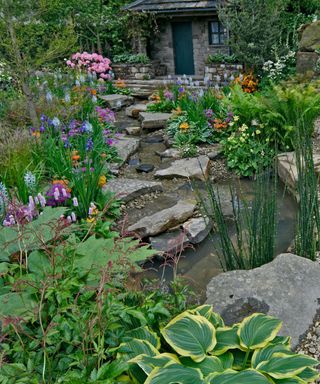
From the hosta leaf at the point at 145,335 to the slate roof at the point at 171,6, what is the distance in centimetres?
1053

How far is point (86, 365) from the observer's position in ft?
6.11

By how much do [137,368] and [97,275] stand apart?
0.50m

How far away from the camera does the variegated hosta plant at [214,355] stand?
1865 millimetres

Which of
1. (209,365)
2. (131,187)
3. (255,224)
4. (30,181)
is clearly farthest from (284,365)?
Answer: (131,187)

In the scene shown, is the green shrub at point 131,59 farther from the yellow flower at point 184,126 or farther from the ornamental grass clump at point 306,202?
the ornamental grass clump at point 306,202

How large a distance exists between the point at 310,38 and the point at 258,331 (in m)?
7.94

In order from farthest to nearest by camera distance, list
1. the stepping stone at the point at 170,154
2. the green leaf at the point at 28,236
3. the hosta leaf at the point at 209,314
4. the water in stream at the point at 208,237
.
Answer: the stepping stone at the point at 170,154, the water in stream at the point at 208,237, the green leaf at the point at 28,236, the hosta leaf at the point at 209,314

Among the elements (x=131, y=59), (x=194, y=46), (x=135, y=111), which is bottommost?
(x=135, y=111)

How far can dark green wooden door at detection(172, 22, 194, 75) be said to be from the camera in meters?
12.9

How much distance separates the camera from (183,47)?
42.8 ft

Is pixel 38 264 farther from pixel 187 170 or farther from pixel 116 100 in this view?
pixel 116 100

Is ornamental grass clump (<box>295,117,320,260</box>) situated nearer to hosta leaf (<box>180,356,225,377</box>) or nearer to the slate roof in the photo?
hosta leaf (<box>180,356,225,377</box>)

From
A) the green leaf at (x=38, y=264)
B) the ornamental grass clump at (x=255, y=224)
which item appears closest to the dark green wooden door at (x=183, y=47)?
the ornamental grass clump at (x=255, y=224)

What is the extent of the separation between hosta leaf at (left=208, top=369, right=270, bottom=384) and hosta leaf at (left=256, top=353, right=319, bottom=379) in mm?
107
